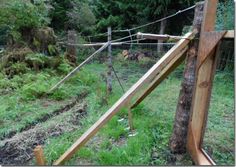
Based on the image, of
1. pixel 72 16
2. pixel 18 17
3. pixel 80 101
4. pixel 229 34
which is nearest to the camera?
pixel 229 34

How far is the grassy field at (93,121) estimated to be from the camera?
2.59 metres

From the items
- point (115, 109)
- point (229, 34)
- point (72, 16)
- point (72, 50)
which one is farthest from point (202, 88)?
point (72, 16)

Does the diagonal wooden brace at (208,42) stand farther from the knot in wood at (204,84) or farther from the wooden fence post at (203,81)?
the knot in wood at (204,84)

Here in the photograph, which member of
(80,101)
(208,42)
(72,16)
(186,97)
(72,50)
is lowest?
(80,101)

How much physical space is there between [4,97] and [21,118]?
44.2 inches

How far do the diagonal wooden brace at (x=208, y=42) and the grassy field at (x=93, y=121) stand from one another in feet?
3.25

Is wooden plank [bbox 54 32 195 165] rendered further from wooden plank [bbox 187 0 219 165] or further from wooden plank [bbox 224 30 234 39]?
wooden plank [bbox 224 30 234 39]

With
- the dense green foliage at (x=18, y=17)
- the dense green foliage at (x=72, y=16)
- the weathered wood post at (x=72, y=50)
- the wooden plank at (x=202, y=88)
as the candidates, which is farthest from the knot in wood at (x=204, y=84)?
the dense green foliage at (x=72, y=16)

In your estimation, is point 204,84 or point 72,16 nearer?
point 204,84

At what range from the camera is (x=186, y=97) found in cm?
250

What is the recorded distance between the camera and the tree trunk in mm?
2309

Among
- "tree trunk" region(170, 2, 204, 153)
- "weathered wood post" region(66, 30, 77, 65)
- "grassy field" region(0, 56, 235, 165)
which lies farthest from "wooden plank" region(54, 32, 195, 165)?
"weathered wood post" region(66, 30, 77, 65)

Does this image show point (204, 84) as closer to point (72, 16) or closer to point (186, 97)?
point (186, 97)

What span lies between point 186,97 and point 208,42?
0.61m
